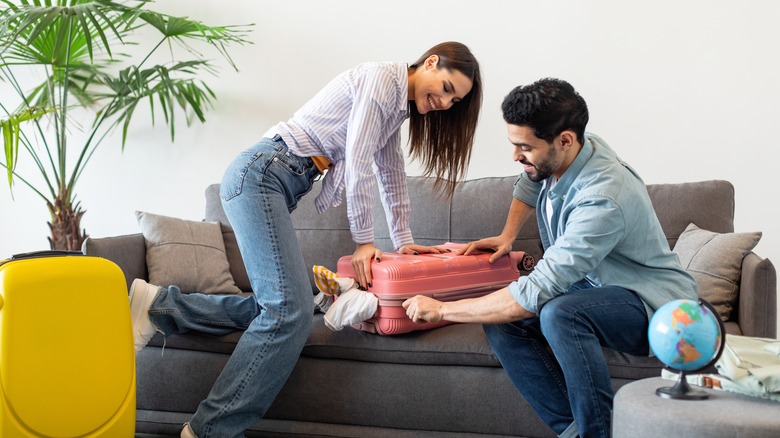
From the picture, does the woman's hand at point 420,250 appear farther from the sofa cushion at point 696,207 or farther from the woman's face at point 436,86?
the sofa cushion at point 696,207

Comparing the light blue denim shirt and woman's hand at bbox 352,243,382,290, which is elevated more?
the light blue denim shirt

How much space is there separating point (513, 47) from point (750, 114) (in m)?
1.02

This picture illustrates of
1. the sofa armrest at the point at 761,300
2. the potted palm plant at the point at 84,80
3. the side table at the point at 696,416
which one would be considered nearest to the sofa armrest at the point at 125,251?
the potted palm plant at the point at 84,80

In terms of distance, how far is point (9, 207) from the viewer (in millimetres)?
4137

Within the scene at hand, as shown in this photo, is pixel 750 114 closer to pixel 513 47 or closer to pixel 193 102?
pixel 513 47

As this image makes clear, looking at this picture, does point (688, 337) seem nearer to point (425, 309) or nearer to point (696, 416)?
point (696, 416)

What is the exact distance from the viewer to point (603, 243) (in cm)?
190

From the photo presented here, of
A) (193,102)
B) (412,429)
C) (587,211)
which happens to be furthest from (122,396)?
(193,102)

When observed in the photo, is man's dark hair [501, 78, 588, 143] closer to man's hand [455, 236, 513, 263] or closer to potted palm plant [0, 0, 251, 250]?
man's hand [455, 236, 513, 263]

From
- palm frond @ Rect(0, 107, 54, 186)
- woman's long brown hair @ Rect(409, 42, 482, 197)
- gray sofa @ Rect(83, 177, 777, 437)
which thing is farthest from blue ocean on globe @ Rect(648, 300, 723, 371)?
palm frond @ Rect(0, 107, 54, 186)

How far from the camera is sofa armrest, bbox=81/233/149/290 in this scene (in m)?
2.65

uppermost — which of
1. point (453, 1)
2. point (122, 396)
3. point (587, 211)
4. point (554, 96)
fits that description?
point (453, 1)

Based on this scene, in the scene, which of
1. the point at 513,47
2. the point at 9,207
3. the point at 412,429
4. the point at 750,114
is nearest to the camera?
the point at 412,429

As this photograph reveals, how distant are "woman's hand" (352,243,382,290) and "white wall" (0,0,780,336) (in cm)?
122
